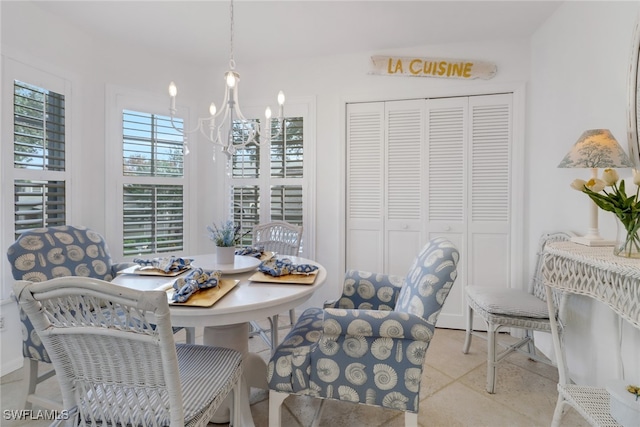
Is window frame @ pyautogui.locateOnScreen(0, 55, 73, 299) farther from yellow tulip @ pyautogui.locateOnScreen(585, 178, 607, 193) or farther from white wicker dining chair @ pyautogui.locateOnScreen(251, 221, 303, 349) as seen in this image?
yellow tulip @ pyautogui.locateOnScreen(585, 178, 607, 193)

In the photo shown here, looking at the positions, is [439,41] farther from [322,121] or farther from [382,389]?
[382,389]

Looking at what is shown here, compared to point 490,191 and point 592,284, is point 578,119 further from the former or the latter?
point 592,284

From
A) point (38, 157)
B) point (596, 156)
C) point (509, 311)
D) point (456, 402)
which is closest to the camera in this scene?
point (596, 156)

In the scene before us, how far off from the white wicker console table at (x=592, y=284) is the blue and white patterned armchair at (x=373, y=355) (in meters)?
0.61

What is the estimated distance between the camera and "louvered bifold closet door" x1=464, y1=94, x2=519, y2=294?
2.94 metres

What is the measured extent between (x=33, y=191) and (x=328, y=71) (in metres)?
2.73

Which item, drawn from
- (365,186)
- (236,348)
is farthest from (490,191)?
(236,348)

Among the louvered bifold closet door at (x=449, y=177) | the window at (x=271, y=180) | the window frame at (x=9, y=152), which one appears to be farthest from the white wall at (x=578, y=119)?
the window frame at (x=9, y=152)

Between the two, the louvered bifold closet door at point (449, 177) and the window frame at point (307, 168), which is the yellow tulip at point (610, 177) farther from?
the window frame at point (307, 168)

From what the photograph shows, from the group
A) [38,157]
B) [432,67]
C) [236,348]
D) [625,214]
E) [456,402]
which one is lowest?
[456,402]

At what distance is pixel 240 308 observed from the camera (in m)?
1.32

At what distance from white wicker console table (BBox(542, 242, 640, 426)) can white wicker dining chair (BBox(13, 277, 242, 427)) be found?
1565 millimetres

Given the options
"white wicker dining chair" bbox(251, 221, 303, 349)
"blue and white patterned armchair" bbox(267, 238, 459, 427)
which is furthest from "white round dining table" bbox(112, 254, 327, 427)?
"white wicker dining chair" bbox(251, 221, 303, 349)

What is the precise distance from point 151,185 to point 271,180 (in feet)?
3.96
